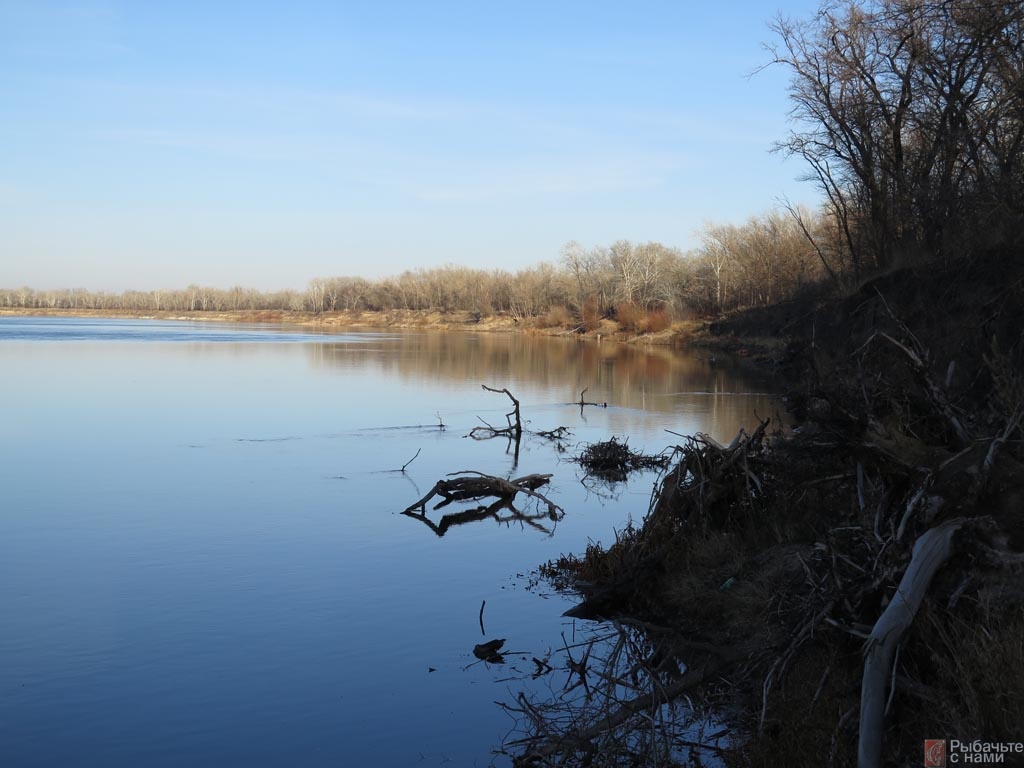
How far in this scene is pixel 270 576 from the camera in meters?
13.8

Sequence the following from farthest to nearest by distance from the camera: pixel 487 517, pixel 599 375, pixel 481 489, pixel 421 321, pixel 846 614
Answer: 1. pixel 421 321
2. pixel 599 375
3. pixel 481 489
4. pixel 487 517
5. pixel 846 614

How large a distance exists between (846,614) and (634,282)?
98310mm

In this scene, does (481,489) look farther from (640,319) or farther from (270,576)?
(640,319)

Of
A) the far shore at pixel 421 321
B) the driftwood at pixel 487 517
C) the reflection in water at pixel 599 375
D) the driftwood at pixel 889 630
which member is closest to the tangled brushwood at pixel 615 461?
the driftwood at pixel 487 517

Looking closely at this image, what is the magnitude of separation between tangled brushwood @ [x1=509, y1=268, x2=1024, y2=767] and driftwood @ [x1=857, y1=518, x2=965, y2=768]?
11mm

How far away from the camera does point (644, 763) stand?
7164 mm

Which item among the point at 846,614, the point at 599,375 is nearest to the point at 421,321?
the point at 599,375

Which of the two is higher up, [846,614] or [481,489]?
[846,614]

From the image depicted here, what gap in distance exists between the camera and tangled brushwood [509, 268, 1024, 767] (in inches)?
245

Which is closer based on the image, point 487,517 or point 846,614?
point 846,614

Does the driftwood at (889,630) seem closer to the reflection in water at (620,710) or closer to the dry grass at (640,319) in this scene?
the reflection in water at (620,710)

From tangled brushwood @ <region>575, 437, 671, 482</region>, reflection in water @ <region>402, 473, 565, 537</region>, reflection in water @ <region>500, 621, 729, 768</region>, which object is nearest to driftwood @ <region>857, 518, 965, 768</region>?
reflection in water @ <region>500, 621, 729, 768</region>

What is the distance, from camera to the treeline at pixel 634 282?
76.9 m

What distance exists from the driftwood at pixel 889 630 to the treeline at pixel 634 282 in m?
53.4
